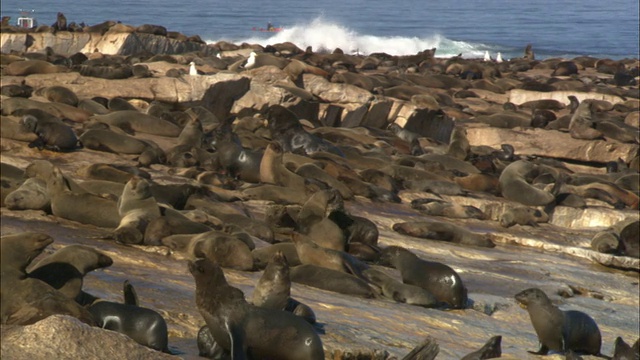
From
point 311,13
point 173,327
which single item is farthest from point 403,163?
point 311,13

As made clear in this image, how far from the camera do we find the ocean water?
64375 mm

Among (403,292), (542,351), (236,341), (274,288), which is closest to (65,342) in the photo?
(236,341)

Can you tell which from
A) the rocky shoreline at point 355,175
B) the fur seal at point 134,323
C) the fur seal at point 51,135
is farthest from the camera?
the fur seal at point 51,135

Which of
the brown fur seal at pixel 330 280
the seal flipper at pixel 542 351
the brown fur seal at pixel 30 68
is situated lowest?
the brown fur seal at pixel 30 68

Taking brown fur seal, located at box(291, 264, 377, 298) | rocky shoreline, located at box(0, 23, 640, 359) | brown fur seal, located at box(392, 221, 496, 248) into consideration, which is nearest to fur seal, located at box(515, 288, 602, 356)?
rocky shoreline, located at box(0, 23, 640, 359)

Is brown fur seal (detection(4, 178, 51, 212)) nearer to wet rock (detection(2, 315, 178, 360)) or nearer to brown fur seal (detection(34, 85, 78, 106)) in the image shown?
wet rock (detection(2, 315, 178, 360))

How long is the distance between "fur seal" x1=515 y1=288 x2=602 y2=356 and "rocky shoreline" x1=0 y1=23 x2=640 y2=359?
0.78 ft

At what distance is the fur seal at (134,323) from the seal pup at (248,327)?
0.96ft

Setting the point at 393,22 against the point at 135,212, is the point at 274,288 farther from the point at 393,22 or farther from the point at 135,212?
the point at 393,22

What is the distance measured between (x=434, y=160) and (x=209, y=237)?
9306mm

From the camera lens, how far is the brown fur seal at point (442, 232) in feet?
41.7

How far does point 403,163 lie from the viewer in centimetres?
1680

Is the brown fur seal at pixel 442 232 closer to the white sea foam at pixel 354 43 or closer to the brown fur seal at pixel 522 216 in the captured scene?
the brown fur seal at pixel 522 216

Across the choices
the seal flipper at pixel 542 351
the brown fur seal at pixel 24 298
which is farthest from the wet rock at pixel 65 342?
the seal flipper at pixel 542 351
